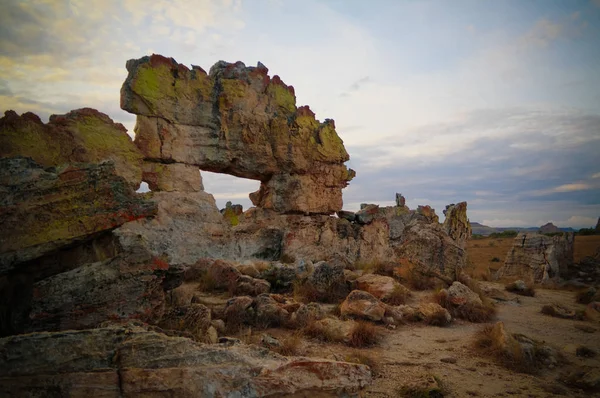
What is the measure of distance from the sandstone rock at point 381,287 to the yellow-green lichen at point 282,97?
7.23 meters

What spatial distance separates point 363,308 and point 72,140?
7.56m

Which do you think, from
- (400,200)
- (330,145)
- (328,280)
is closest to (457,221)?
(400,200)

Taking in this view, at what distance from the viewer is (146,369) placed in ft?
8.57

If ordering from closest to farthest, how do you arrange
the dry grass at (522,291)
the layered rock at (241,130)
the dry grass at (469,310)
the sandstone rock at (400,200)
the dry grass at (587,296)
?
the dry grass at (469,310) < the dry grass at (587,296) < the dry grass at (522,291) < the layered rock at (241,130) < the sandstone rock at (400,200)

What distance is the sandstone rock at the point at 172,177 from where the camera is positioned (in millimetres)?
9977

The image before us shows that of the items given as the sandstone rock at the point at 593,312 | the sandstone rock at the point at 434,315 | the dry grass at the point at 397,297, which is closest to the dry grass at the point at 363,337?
the sandstone rock at the point at 434,315

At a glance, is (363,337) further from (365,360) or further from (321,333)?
(365,360)

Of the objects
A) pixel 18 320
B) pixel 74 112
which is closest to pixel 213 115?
pixel 74 112

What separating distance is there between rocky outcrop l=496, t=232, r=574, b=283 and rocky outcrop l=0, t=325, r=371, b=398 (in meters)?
12.2

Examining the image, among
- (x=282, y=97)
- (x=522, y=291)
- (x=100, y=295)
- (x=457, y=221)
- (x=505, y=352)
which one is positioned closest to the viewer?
(x=100, y=295)

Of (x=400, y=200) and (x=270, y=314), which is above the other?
(x=400, y=200)

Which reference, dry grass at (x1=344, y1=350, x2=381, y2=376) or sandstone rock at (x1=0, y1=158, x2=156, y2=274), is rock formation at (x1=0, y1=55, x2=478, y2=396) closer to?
sandstone rock at (x1=0, y1=158, x2=156, y2=274)

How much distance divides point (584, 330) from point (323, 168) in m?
9.37

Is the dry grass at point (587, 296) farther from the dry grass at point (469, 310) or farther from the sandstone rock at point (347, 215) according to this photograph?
the sandstone rock at point (347, 215)
